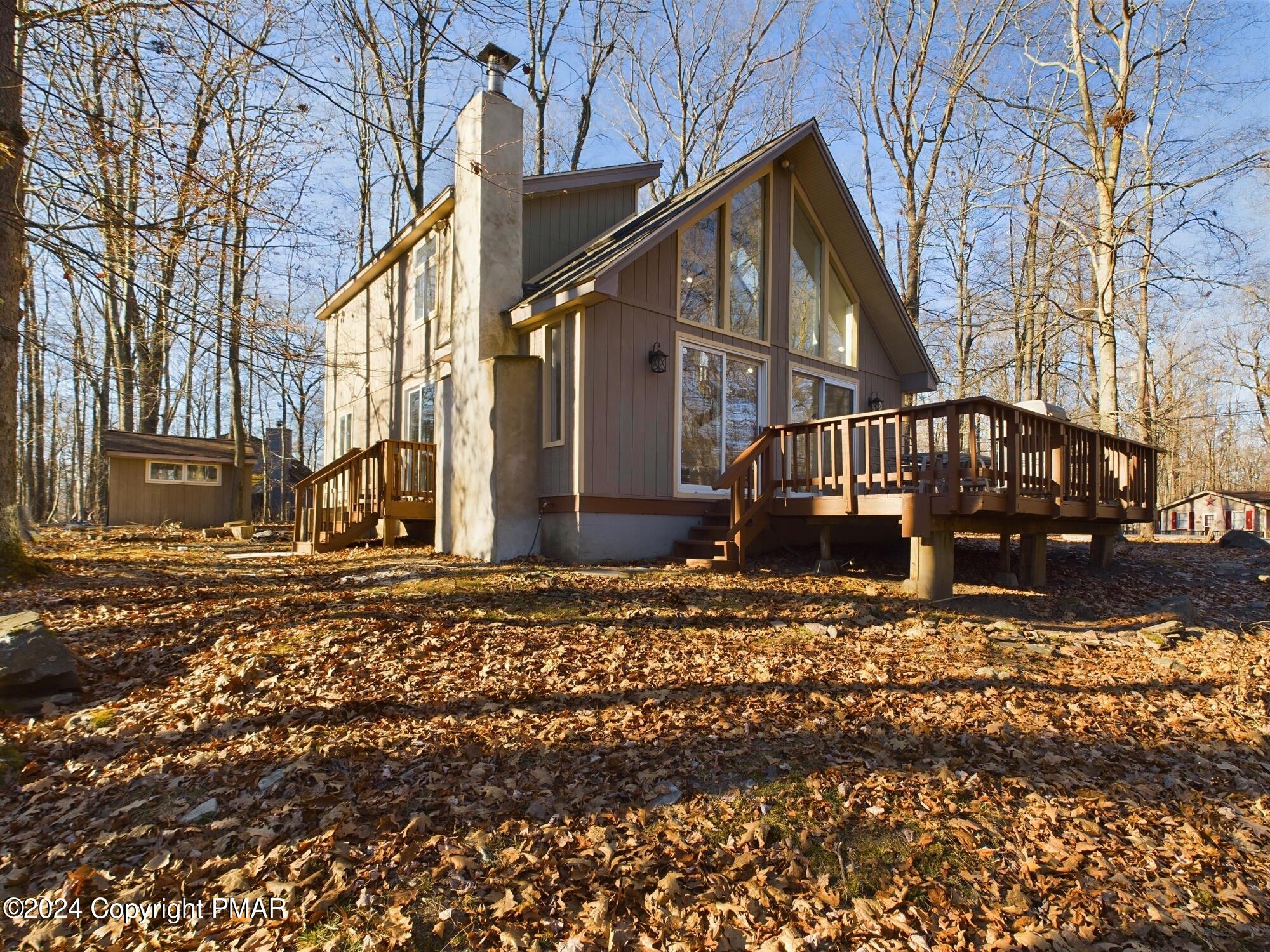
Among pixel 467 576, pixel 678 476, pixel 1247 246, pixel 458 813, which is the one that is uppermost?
pixel 1247 246

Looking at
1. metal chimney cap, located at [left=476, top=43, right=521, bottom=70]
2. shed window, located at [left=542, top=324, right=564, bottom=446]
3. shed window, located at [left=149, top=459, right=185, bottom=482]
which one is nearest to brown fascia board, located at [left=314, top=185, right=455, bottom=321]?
metal chimney cap, located at [left=476, top=43, right=521, bottom=70]

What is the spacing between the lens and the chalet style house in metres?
8.08

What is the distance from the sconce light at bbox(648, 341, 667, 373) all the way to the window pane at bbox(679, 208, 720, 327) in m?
0.89

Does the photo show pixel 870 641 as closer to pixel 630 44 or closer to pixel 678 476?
pixel 678 476

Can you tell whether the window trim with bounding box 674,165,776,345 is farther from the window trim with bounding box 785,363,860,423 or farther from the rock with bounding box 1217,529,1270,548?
the rock with bounding box 1217,529,1270,548

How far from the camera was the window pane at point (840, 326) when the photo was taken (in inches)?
496

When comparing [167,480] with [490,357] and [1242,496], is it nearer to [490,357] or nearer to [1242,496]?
[490,357]

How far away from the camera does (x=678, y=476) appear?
10.1 m

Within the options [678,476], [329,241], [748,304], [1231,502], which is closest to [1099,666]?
[678,476]

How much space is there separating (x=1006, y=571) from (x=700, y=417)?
4437 millimetres

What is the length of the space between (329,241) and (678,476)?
5398 millimetres

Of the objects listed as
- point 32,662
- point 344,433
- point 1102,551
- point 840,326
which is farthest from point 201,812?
point 344,433

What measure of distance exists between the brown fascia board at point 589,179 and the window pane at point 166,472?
50.7ft

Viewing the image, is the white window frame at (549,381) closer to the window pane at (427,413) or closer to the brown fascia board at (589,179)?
the brown fascia board at (589,179)
